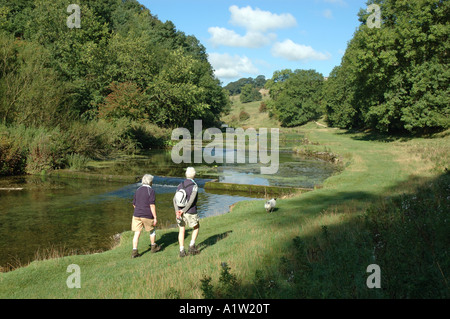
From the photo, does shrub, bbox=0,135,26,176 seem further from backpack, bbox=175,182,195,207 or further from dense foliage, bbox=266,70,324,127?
dense foliage, bbox=266,70,324,127

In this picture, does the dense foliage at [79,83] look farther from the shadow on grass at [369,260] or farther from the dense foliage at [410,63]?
the dense foliage at [410,63]

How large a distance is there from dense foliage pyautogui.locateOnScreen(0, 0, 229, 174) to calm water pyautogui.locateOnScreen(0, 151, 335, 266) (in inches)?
244

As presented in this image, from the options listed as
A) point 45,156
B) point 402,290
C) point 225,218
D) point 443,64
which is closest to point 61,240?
point 225,218

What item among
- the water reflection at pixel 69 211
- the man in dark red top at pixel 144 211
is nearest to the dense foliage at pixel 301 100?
the water reflection at pixel 69 211

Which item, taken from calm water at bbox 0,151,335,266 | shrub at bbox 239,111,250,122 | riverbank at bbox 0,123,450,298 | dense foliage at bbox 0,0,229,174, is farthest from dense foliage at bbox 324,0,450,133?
shrub at bbox 239,111,250,122

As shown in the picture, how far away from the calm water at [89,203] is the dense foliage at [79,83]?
20.3ft

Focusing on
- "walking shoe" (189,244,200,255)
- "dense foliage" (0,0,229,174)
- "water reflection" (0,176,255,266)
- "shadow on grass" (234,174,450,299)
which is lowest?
"water reflection" (0,176,255,266)

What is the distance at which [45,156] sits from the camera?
96.4 feet

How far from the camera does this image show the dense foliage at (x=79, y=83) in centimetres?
3269

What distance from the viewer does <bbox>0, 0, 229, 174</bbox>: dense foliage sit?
32.7m
